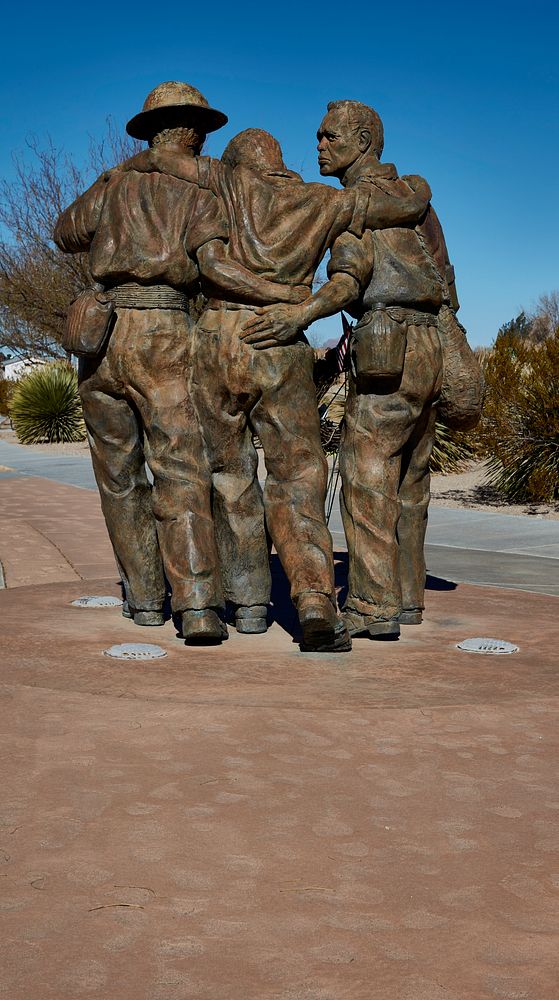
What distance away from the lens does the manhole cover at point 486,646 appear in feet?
18.2

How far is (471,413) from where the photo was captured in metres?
6.15

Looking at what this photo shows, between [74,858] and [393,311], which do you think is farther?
[393,311]

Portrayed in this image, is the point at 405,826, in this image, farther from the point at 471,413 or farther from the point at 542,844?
the point at 471,413

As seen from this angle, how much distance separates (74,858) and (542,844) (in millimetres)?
1203

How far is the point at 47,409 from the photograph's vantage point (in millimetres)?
26391

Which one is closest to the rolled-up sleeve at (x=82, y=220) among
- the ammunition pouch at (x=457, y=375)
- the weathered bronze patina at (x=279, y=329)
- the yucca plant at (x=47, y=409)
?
the weathered bronze patina at (x=279, y=329)

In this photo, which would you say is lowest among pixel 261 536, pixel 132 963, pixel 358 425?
pixel 132 963

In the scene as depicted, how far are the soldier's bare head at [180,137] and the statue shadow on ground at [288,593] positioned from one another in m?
2.31

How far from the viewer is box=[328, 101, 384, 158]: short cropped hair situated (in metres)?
5.82

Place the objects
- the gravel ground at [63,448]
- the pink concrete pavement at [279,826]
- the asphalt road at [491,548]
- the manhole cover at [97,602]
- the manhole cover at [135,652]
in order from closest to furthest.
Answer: the pink concrete pavement at [279,826]
the manhole cover at [135,652]
the manhole cover at [97,602]
the asphalt road at [491,548]
the gravel ground at [63,448]

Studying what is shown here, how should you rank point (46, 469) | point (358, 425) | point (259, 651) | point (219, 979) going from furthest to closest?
1. point (46, 469)
2. point (358, 425)
3. point (259, 651)
4. point (219, 979)

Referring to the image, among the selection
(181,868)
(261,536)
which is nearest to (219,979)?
(181,868)

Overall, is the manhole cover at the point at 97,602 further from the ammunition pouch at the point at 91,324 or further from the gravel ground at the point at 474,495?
the gravel ground at the point at 474,495

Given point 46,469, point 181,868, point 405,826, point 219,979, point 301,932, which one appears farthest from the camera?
point 46,469
